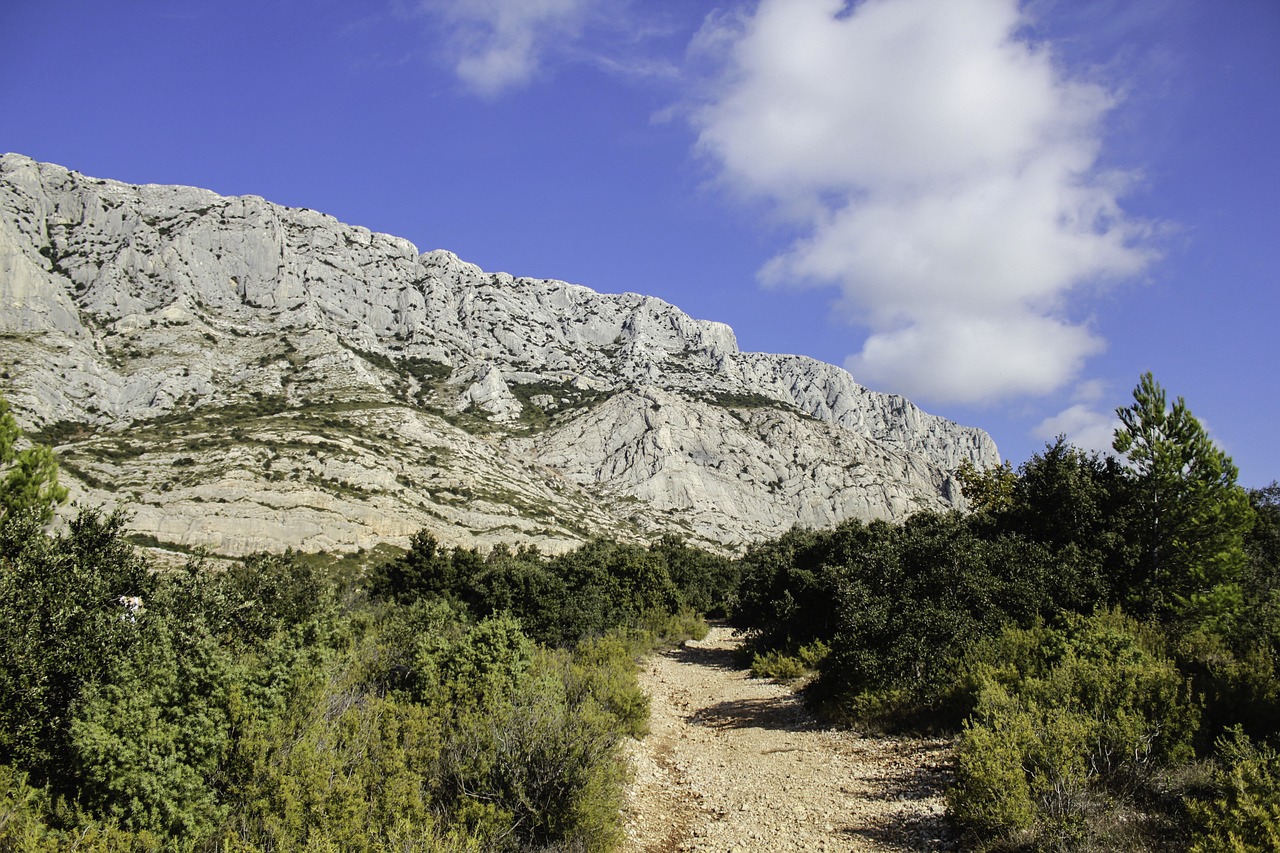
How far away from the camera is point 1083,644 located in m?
13.7

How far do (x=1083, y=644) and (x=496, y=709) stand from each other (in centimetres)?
1273

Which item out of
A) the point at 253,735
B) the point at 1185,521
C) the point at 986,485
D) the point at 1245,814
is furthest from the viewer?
the point at 986,485

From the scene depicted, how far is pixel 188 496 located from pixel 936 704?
7237cm

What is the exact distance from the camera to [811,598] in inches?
1246

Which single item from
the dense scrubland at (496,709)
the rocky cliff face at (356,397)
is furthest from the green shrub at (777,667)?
the rocky cliff face at (356,397)

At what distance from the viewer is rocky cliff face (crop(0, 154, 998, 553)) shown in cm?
7175

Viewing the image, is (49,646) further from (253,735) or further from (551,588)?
(551,588)

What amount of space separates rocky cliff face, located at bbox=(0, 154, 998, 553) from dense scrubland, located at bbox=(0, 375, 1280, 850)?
4764 cm

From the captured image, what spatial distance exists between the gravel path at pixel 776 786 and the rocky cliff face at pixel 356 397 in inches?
2006

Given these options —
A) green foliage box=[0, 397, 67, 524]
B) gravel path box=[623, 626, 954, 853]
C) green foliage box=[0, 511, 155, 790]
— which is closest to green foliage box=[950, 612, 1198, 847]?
gravel path box=[623, 626, 954, 853]

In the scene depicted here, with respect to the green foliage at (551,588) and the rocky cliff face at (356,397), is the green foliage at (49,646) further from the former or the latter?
the rocky cliff face at (356,397)

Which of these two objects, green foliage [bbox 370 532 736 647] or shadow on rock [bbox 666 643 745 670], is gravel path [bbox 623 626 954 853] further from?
shadow on rock [bbox 666 643 745 670]

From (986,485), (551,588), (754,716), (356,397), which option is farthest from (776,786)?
(356,397)

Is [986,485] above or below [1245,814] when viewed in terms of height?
above
